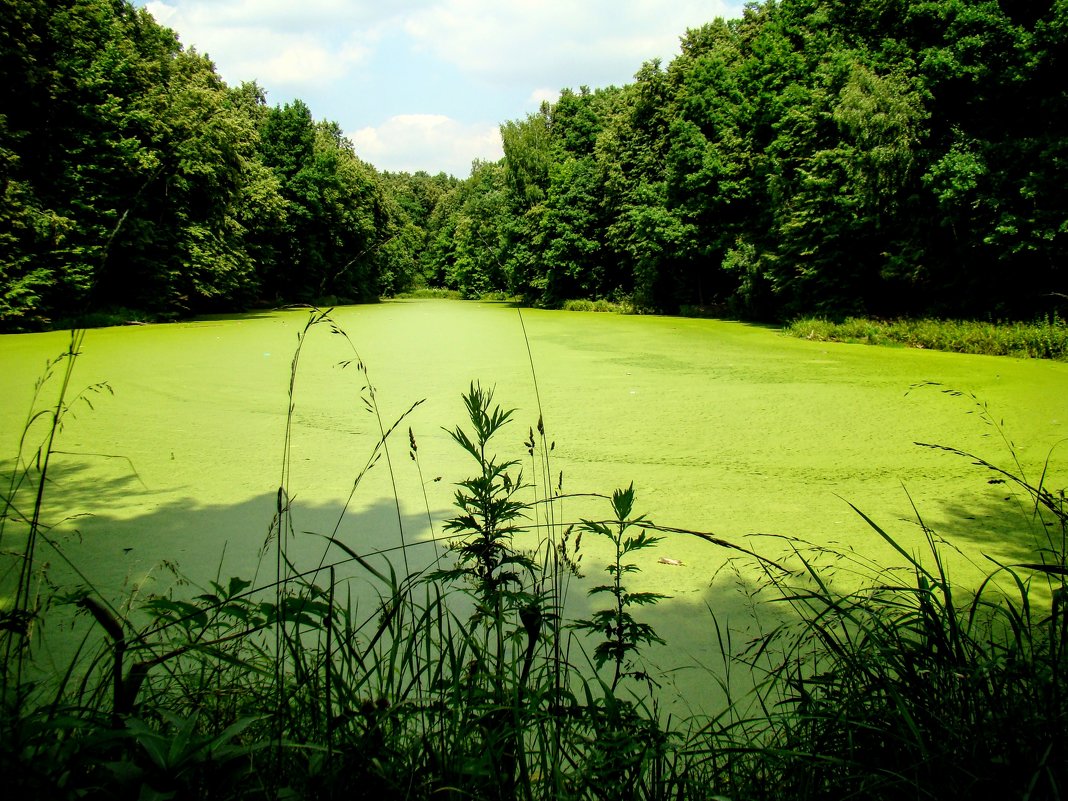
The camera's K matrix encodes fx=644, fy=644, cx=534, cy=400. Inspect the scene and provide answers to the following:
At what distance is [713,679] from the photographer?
1350 millimetres

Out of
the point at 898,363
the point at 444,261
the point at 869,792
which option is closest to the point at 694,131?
the point at 898,363

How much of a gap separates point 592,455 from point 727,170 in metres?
10.6

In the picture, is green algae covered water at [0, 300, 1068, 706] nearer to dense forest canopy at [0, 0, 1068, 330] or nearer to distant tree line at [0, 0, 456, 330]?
dense forest canopy at [0, 0, 1068, 330]

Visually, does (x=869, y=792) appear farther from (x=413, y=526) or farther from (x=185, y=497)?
(x=185, y=497)

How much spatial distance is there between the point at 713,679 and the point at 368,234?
21.4 metres

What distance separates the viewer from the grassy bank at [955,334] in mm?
6152

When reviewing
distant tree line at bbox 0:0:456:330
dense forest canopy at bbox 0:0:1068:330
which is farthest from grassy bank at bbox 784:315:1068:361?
distant tree line at bbox 0:0:456:330

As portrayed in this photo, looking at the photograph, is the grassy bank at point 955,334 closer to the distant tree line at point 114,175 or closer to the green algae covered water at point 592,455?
the green algae covered water at point 592,455

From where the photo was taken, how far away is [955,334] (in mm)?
7074

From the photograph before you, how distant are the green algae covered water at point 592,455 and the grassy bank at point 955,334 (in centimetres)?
64

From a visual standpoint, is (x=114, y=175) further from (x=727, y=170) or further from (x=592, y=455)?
(x=727, y=170)

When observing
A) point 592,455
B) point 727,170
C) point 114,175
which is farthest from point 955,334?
point 114,175

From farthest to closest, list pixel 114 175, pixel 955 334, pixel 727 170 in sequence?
pixel 727 170, pixel 114 175, pixel 955 334

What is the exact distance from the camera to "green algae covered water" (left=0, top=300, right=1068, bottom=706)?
1.99 meters
